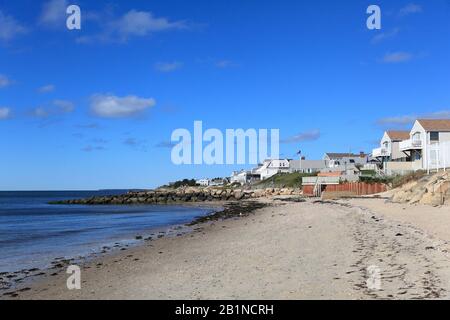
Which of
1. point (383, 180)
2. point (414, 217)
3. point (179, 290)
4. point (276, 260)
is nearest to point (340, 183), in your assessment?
point (383, 180)

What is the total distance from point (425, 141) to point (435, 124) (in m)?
2.87

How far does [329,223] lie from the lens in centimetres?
2364

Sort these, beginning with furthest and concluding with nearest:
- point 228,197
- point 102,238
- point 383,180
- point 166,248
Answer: point 228,197 < point 383,180 < point 102,238 < point 166,248

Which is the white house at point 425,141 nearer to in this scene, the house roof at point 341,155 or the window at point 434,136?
the window at point 434,136

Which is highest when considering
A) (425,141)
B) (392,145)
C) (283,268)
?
(392,145)

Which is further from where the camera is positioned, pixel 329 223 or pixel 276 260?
pixel 329 223

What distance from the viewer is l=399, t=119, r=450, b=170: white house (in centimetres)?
4741

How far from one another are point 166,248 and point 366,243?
8.21 m

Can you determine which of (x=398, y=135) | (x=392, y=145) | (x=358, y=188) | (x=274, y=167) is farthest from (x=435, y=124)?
(x=274, y=167)

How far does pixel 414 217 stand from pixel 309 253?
1038cm

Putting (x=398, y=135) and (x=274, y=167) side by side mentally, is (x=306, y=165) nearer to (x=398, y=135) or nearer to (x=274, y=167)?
(x=274, y=167)

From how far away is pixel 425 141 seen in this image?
169 ft
